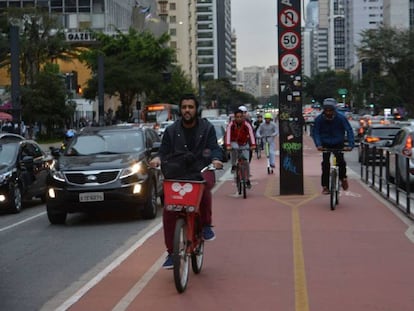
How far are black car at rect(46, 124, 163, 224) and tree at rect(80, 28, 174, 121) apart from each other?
4858cm

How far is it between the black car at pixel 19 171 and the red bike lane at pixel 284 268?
14.6 feet

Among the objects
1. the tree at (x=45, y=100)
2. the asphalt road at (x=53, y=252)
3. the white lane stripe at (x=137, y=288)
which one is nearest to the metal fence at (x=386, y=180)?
the asphalt road at (x=53, y=252)

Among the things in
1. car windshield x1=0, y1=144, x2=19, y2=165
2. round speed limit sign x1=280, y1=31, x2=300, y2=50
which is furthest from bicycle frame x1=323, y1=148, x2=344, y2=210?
car windshield x1=0, y1=144, x2=19, y2=165

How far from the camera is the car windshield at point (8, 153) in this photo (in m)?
15.5

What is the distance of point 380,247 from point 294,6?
6932mm

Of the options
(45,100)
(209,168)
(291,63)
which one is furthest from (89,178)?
(45,100)

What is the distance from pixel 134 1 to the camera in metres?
93.2

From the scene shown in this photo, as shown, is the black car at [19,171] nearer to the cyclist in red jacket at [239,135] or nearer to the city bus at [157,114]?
the cyclist in red jacket at [239,135]

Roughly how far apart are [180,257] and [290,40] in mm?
8800

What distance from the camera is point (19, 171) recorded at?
50.5ft

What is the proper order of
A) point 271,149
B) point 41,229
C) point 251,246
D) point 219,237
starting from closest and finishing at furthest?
1. point 251,246
2. point 219,237
3. point 41,229
4. point 271,149

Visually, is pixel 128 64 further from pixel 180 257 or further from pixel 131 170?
pixel 180 257

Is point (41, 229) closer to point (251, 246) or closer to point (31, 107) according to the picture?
point (251, 246)

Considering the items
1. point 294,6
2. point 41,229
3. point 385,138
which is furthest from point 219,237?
point 385,138
